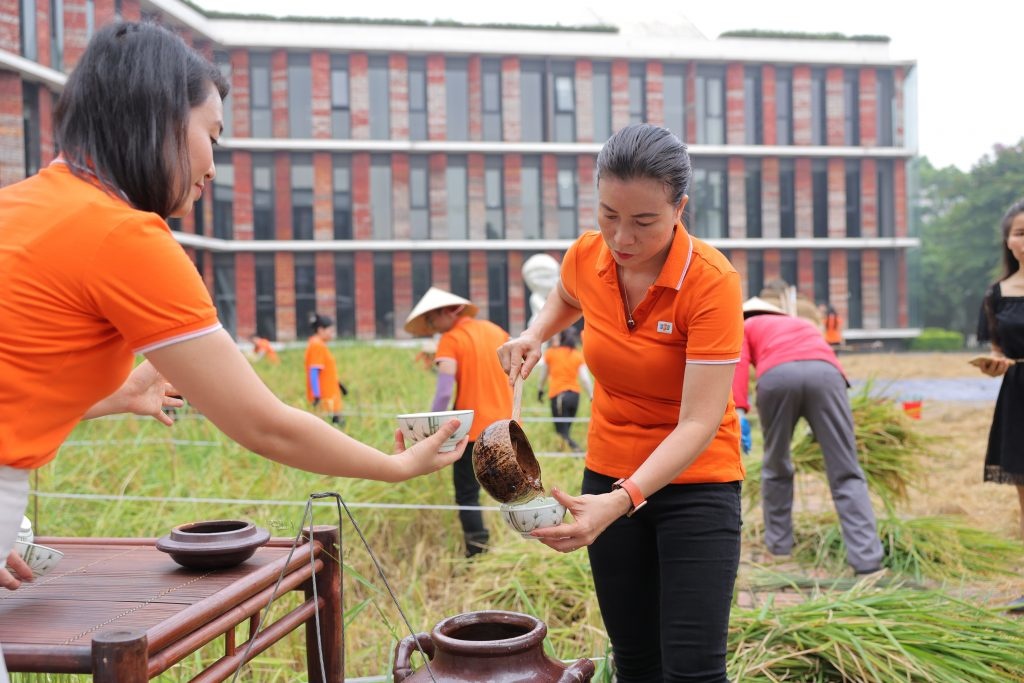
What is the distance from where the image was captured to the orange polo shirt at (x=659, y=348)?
197 centimetres

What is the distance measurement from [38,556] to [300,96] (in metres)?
26.8

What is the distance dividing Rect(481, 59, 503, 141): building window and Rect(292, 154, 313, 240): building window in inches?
216

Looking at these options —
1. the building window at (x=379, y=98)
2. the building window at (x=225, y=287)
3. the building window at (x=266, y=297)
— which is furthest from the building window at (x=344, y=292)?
the building window at (x=379, y=98)

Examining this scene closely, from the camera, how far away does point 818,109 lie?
2958cm

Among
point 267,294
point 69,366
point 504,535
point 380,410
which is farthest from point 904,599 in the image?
point 267,294

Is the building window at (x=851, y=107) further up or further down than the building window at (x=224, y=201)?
further up

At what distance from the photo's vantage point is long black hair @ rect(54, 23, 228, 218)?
1.42m

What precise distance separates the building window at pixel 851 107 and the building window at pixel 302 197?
673 inches

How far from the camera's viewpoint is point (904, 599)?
3.17 meters

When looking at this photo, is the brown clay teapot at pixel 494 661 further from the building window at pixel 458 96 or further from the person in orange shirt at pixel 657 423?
the building window at pixel 458 96

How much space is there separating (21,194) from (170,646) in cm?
85

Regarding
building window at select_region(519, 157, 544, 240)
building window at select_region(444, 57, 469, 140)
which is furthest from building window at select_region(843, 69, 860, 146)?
building window at select_region(444, 57, 469, 140)

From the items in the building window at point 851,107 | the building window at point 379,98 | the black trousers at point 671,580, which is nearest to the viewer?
the black trousers at point 671,580

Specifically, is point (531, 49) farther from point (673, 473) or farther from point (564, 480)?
point (673, 473)
